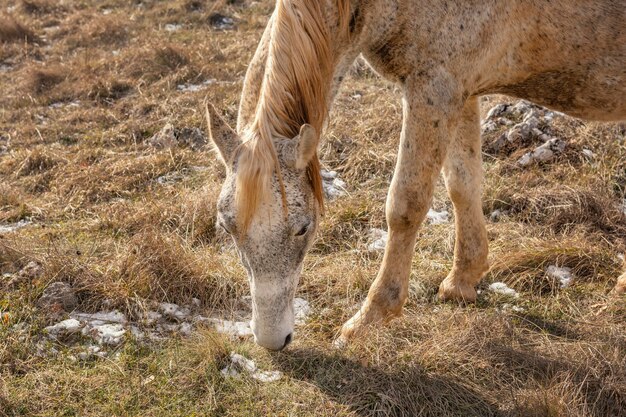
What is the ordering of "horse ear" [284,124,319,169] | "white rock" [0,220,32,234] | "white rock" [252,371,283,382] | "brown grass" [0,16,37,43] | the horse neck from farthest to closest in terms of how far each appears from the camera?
"brown grass" [0,16,37,43] → "white rock" [0,220,32,234] → "white rock" [252,371,283,382] → the horse neck → "horse ear" [284,124,319,169]

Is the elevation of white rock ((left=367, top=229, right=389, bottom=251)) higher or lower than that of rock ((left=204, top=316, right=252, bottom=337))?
higher

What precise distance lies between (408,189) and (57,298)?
2.35 m

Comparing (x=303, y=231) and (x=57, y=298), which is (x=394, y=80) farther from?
(x=57, y=298)

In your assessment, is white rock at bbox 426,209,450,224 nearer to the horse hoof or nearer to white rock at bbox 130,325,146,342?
the horse hoof

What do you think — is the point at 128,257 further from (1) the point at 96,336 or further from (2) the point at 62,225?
(2) the point at 62,225

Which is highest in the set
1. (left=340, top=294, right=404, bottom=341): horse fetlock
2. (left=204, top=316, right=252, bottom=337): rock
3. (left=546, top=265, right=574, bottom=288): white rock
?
(left=546, top=265, right=574, bottom=288): white rock

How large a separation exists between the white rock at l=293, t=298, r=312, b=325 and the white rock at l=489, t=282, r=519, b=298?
1303 millimetres

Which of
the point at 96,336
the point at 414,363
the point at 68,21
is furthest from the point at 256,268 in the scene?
the point at 68,21

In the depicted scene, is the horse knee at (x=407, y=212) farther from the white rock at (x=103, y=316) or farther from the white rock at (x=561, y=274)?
the white rock at (x=103, y=316)

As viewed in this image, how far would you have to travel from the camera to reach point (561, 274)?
171 inches

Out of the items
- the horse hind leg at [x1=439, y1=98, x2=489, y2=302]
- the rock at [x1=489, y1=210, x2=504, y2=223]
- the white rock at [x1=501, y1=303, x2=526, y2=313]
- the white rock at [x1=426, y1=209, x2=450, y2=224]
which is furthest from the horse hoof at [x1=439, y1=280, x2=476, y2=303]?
the rock at [x1=489, y1=210, x2=504, y2=223]

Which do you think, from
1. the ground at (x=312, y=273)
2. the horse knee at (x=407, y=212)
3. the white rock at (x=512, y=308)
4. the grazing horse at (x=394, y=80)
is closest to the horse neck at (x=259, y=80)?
the grazing horse at (x=394, y=80)

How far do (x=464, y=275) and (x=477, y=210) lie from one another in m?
0.45

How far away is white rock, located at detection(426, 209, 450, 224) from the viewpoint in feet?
16.7
